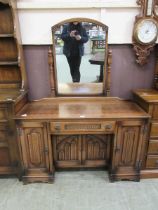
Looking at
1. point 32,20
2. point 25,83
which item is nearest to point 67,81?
point 25,83

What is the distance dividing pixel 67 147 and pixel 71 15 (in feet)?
4.66

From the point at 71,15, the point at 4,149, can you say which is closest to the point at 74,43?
the point at 71,15

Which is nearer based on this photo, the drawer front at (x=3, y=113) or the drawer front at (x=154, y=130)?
the drawer front at (x=3, y=113)

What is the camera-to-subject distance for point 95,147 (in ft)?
6.55

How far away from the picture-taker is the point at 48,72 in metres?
2.04

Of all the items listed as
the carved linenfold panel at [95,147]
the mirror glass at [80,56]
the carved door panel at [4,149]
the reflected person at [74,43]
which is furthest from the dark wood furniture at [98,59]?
the carved door panel at [4,149]

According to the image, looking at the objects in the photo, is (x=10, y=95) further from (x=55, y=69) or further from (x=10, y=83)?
(x=55, y=69)

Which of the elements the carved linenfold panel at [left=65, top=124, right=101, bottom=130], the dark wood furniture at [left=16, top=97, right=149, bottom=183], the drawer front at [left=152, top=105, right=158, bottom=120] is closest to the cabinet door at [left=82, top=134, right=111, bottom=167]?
the dark wood furniture at [left=16, top=97, right=149, bottom=183]

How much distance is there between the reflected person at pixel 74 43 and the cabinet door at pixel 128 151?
2.70ft

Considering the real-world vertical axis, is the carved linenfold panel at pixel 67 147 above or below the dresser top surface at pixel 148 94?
below

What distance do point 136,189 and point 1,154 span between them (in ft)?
4.79

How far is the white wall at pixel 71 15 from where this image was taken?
5.92ft

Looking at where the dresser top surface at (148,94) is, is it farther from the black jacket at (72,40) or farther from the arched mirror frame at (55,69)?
the black jacket at (72,40)

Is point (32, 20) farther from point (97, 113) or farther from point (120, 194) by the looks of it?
point (120, 194)
